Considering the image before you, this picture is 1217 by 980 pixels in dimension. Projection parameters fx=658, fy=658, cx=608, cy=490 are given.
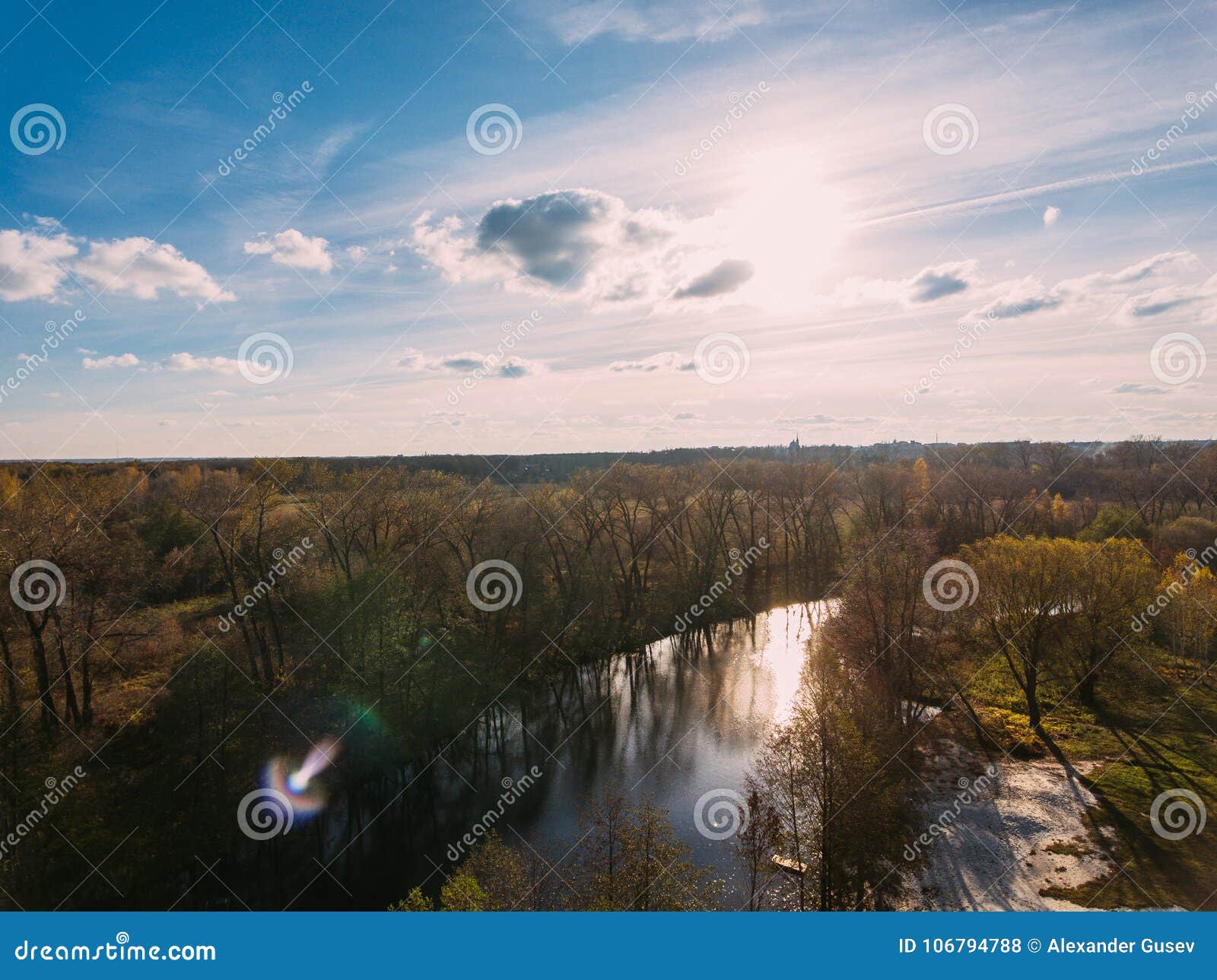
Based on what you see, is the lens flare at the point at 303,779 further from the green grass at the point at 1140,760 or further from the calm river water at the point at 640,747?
the green grass at the point at 1140,760

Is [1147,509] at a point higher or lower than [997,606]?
higher

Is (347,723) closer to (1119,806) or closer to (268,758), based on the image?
(268,758)

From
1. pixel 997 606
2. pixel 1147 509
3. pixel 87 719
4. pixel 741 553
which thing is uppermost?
pixel 1147 509

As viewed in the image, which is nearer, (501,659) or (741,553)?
(501,659)

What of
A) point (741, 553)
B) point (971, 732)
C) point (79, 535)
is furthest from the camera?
point (741, 553)

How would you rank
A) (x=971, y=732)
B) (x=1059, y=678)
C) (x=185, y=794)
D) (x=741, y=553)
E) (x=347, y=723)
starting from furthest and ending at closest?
(x=741, y=553) → (x=1059, y=678) → (x=971, y=732) → (x=347, y=723) → (x=185, y=794)

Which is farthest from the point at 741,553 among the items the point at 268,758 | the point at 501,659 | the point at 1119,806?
the point at 268,758

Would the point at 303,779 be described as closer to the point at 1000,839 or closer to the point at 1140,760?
the point at 1000,839

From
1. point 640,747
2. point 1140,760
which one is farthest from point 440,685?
point 1140,760
